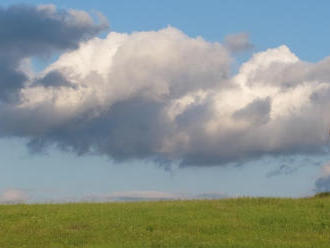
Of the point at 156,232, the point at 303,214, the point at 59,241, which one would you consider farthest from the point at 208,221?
the point at 59,241

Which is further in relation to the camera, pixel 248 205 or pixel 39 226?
pixel 248 205

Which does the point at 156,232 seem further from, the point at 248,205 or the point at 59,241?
the point at 248,205

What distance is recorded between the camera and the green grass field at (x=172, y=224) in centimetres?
3050

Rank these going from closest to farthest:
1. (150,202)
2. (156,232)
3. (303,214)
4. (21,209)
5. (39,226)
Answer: (156,232) → (39,226) → (303,214) → (21,209) → (150,202)

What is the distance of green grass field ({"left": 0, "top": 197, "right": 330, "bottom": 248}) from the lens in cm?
3050

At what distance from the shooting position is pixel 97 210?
39.2 meters

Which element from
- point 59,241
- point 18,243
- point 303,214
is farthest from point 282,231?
point 18,243

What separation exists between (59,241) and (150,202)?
13.1m

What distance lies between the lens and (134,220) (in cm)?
3550

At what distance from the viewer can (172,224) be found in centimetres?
3475

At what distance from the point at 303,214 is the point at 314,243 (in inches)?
301

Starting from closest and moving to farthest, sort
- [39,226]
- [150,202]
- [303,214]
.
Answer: [39,226] → [303,214] → [150,202]

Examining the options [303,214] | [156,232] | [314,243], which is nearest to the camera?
[314,243]

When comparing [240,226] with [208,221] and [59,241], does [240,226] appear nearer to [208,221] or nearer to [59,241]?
[208,221]
